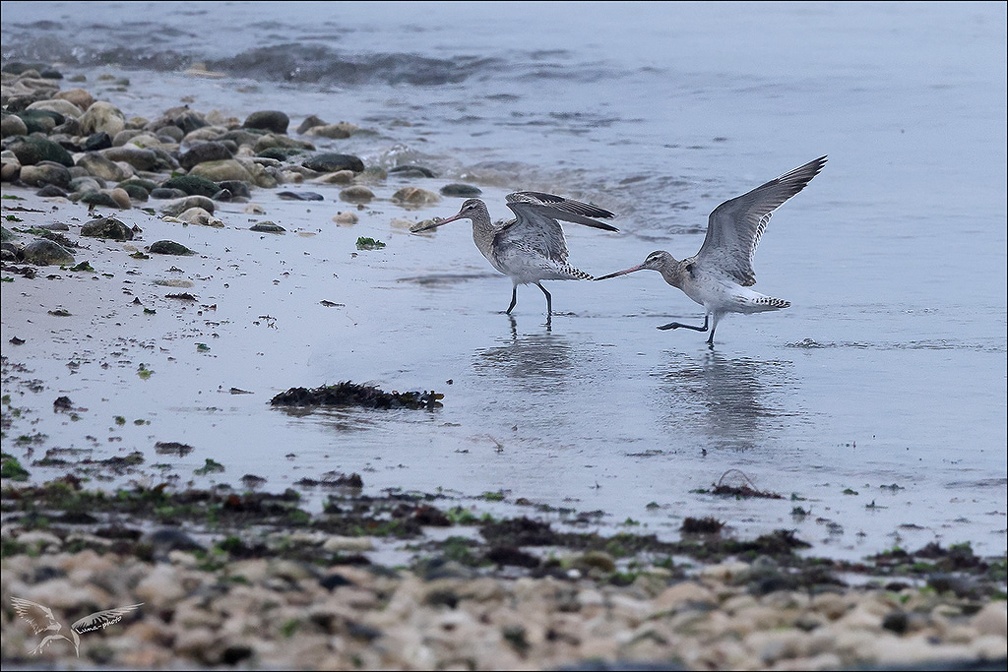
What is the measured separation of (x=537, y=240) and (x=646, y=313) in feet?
3.41

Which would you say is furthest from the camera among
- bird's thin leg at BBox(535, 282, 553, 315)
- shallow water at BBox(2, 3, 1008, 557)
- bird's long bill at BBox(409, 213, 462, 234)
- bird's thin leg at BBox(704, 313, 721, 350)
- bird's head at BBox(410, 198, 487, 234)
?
bird's long bill at BBox(409, 213, 462, 234)

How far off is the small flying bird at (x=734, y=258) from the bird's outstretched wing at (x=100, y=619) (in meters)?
5.67

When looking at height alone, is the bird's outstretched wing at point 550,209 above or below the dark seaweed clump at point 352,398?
above

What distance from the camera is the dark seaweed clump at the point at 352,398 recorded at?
6840 mm

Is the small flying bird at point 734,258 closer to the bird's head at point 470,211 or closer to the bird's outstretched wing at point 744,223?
the bird's outstretched wing at point 744,223

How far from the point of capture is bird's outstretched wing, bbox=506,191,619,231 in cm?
1028

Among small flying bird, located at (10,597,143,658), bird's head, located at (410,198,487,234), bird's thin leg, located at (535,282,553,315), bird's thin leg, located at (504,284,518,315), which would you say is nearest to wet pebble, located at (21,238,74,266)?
bird's thin leg, located at (504,284,518,315)

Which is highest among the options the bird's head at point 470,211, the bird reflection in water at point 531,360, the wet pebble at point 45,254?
the bird's head at point 470,211

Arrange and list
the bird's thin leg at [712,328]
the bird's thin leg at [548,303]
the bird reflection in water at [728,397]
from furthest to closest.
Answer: the bird's thin leg at [548,303], the bird's thin leg at [712,328], the bird reflection in water at [728,397]

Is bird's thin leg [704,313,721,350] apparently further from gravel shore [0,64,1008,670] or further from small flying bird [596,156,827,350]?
gravel shore [0,64,1008,670]

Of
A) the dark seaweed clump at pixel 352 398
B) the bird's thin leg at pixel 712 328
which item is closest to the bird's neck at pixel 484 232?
the bird's thin leg at pixel 712 328

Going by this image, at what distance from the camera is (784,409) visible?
290 inches

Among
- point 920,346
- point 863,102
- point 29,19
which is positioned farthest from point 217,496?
point 29,19

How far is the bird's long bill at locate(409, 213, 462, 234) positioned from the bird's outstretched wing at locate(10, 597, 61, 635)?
25.1 feet
